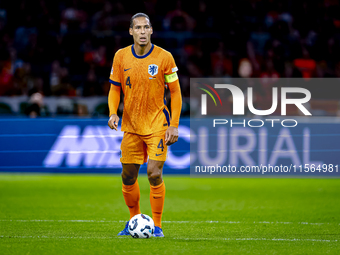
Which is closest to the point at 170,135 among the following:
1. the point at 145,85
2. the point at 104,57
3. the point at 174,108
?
the point at 174,108

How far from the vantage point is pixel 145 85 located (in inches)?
203

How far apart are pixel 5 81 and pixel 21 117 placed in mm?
2397

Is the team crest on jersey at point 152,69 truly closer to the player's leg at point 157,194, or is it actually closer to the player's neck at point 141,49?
the player's neck at point 141,49

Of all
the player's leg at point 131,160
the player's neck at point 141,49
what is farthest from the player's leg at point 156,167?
the player's neck at point 141,49

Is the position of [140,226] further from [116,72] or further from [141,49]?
[141,49]

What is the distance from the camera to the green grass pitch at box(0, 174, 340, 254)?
4797 millimetres

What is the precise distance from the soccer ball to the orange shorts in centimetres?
53

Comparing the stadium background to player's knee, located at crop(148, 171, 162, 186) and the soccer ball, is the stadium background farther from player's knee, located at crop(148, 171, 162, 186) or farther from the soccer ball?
the soccer ball

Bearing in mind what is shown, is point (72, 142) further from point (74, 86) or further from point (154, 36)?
point (154, 36)

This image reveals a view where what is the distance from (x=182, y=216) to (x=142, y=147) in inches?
72.9

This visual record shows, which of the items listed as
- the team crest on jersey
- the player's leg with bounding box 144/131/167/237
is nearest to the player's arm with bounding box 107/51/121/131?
the team crest on jersey

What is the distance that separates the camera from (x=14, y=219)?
21.0ft

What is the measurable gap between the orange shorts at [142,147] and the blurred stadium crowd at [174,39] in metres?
7.32

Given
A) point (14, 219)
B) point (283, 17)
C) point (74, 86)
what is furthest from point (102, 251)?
point (283, 17)
